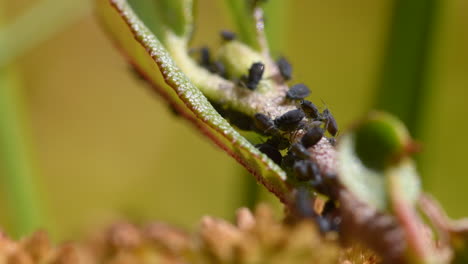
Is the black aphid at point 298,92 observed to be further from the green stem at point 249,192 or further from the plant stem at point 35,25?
the plant stem at point 35,25

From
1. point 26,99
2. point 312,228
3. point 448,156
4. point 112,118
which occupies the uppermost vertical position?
point 26,99

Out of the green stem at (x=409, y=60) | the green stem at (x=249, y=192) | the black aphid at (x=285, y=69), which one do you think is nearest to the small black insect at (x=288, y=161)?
the black aphid at (x=285, y=69)

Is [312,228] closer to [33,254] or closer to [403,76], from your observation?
[33,254]

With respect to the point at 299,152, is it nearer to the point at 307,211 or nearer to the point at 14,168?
the point at 307,211

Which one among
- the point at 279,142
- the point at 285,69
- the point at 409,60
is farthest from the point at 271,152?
the point at 409,60

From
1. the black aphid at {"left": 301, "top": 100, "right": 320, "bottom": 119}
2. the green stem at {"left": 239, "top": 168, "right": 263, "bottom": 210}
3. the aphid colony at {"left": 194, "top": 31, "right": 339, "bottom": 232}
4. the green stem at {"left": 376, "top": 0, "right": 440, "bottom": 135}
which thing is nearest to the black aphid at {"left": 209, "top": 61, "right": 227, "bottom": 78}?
the aphid colony at {"left": 194, "top": 31, "right": 339, "bottom": 232}

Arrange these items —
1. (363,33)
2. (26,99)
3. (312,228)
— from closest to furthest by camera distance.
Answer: (312,228) → (363,33) → (26,99)

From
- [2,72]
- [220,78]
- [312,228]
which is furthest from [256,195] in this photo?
[312,228]
